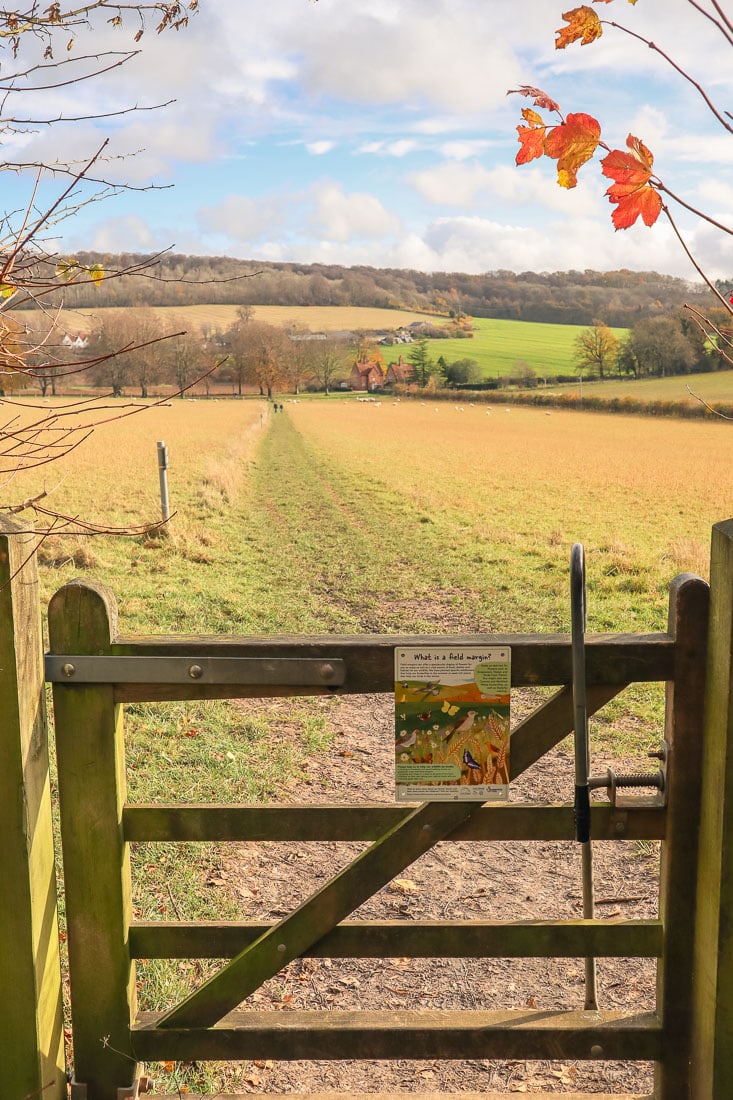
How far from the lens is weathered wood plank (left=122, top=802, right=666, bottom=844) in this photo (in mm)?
2613

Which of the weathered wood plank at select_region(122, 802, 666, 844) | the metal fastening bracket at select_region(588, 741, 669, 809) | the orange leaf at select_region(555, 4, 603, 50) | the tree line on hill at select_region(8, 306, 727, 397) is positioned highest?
the tree line on hill at select_region(8, 306, 727, 397)

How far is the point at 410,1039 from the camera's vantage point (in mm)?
2717

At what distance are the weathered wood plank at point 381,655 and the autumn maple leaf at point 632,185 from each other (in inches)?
45.4

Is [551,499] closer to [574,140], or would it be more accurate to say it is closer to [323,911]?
[323,911]

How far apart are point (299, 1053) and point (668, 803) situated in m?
1.32

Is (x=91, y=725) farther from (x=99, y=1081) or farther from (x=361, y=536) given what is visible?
(x=361, y=536)

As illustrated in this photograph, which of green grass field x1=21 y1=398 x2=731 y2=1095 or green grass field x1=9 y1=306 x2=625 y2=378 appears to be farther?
green grass field x1=9 y1=306 x2=625 y2=378

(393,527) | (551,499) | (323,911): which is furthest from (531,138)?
(551,499)

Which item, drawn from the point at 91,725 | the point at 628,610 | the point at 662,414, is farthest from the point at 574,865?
the point at 662,414

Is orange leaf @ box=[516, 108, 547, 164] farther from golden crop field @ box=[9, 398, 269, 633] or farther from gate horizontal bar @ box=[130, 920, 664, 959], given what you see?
gate horizontal bar @ box=[130, 920, 664, 959]

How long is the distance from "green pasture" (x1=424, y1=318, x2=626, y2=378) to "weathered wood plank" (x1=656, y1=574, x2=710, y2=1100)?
99753mm

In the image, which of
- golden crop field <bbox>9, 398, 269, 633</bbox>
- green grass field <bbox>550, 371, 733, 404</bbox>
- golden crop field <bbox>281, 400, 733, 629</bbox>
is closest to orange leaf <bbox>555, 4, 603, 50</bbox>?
golden crop field <bbox>9, 398, 269, 633</bbox>

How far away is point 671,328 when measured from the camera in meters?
72.9

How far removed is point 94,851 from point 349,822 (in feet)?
2.39
